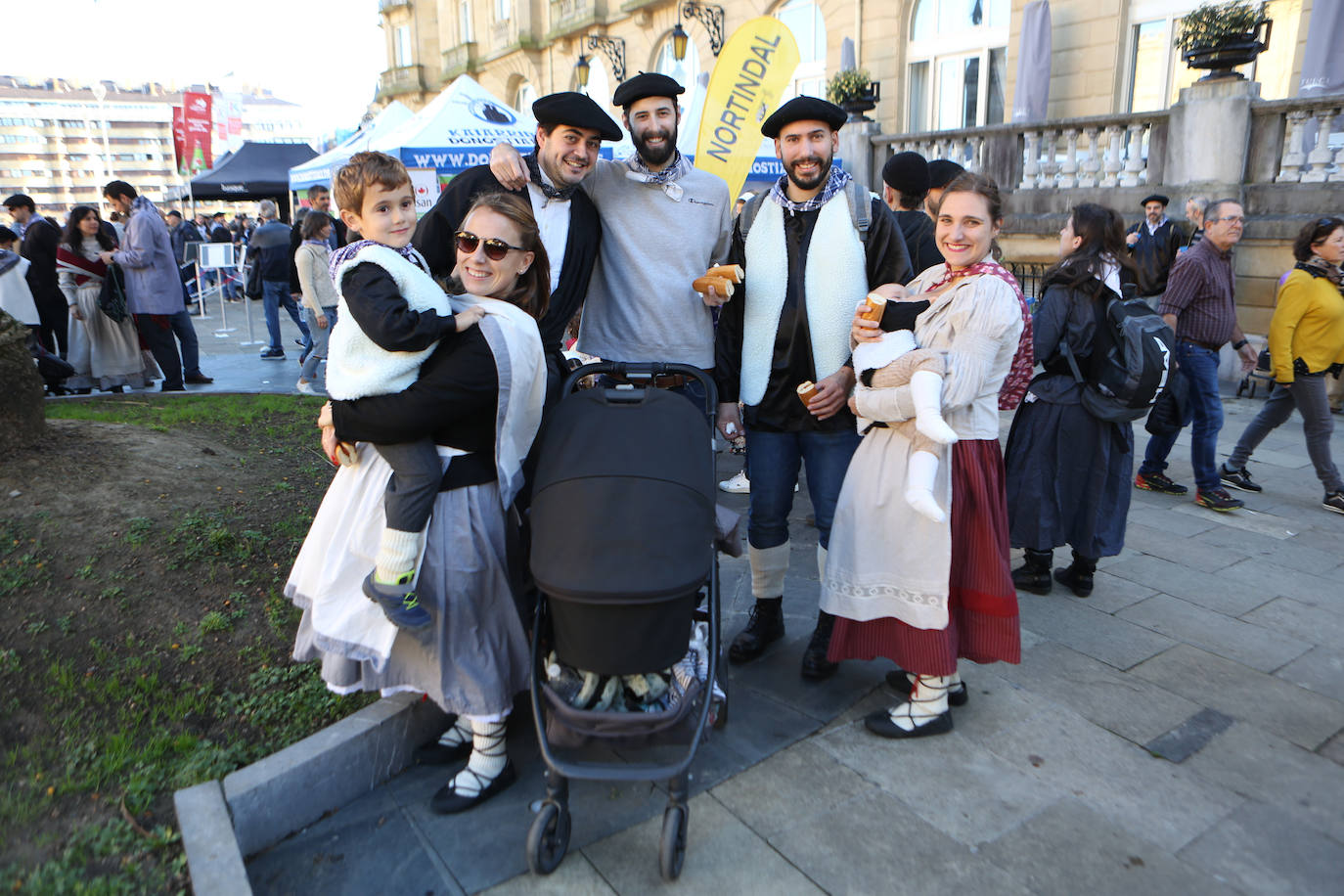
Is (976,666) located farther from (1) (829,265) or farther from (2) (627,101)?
(2) (627,101)

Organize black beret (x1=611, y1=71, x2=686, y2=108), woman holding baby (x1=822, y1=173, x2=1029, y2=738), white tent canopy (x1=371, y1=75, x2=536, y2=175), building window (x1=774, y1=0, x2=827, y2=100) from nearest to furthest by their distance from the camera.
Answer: woman holding baby (x1=822, y1=173, x2=1029, y2=738), black beret (x1=611, y1=71, x2=686, y2=108), white tent canopy (x1=371, y1=75, x2=536, y2=175), building window (x1=774, y1=0, x2=827, y2=100)

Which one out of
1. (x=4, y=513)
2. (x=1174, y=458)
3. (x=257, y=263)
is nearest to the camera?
(x=4, y=513)

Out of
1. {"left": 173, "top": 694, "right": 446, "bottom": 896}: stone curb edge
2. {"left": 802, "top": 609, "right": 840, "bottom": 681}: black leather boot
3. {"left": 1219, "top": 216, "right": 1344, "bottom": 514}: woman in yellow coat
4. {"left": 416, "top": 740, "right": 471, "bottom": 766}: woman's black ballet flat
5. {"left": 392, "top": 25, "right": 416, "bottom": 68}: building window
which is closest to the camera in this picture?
{"left": 173, "top": 694, "right": 446, "bottom": 896}: stone curb edge

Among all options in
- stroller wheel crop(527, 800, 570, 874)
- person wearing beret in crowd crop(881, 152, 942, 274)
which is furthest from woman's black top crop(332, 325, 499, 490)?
person wearing beret in crowd crop(881, 152, 942, 274)

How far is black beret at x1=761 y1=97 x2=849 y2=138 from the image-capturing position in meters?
3.06

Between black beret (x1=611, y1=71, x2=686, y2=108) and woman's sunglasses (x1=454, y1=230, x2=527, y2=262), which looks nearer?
woman's sunglasses (x1=454, y1=230, x2=527, y2=262)

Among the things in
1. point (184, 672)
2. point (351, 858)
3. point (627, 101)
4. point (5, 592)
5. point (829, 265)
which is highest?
point (627, 101)

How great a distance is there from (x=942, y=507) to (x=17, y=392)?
4208 mm

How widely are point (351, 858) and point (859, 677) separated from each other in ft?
6.31

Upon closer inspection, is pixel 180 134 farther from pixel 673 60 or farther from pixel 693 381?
pixel 693 381

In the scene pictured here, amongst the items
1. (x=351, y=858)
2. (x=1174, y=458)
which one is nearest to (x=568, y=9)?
(x=1174, y=458)

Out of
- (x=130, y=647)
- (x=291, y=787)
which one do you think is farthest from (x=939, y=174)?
(x=130, y=647)

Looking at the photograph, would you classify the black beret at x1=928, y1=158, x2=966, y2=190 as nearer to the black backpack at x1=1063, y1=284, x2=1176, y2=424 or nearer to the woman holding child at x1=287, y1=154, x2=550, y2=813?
the black backpack at x1=1063, y1=284, x2=1176, y2=424

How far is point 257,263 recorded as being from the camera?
11.5 meters
